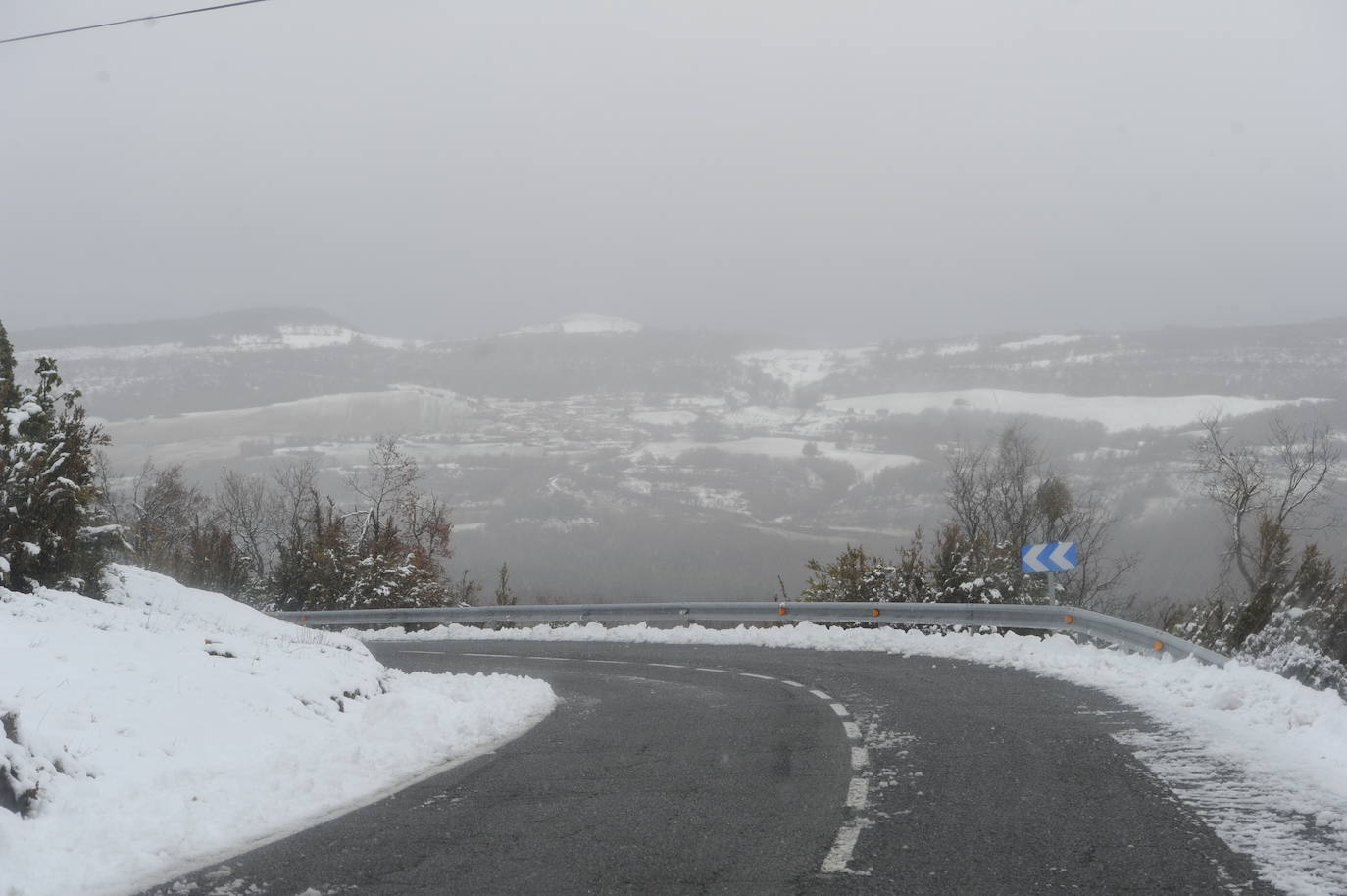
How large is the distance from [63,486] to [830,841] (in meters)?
14.0

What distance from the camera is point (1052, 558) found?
1859 cm

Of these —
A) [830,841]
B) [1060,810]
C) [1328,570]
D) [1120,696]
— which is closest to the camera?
[830,841]

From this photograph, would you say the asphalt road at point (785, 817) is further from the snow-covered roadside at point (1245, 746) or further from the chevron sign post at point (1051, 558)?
the chevron sign post at point (1051, 558)

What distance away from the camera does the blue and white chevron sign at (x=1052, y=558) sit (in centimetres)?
1844

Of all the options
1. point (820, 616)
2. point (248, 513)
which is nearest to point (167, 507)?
point (248, 513)

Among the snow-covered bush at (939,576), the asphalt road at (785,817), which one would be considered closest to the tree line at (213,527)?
the asphalt road at (785,817)

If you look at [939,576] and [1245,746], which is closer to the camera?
[1245,746]

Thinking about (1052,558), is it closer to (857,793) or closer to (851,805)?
(857,793)

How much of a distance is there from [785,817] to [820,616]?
17313 mm

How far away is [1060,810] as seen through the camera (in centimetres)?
650

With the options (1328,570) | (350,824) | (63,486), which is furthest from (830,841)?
(1328,570)

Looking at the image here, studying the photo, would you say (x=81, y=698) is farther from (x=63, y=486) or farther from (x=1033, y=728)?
(x=63, y=486)

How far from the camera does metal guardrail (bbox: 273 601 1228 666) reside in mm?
15404

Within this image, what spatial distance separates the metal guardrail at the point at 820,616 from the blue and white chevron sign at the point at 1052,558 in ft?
2.24
